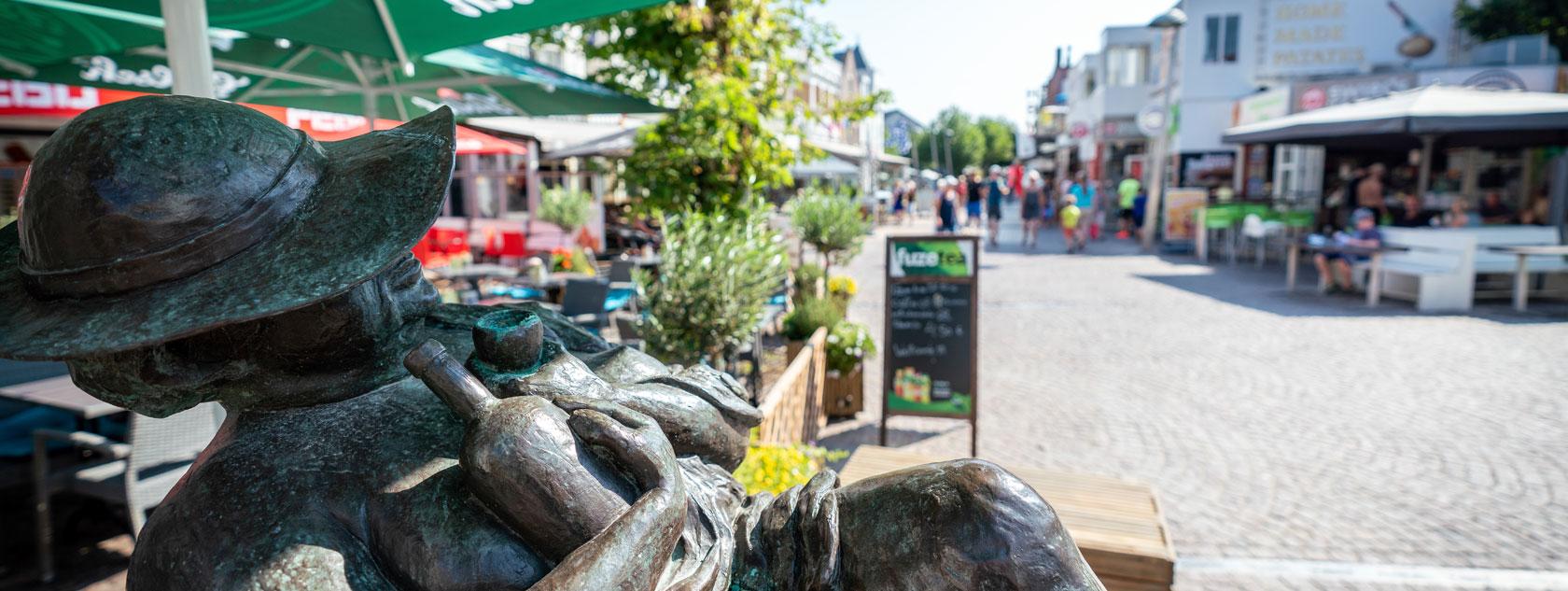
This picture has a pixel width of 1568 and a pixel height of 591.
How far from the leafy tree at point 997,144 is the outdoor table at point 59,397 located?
84.5 metres

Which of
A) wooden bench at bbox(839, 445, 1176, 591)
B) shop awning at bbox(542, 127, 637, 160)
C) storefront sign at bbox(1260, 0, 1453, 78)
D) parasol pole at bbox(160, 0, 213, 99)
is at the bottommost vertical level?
wooden bench at bbox(839, 445, 1176, 591)

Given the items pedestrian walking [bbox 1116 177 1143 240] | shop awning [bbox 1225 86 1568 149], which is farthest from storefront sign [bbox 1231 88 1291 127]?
shop awning [bbox 1225 86 1568 149]

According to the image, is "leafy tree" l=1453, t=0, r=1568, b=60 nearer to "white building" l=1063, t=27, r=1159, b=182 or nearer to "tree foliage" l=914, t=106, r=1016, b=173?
"white building" l=1063, t=27, r=1159, b=182

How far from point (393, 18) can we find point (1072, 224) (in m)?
16.4

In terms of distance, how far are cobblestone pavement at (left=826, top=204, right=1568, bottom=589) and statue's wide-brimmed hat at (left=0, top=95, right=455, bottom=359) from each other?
399 cm

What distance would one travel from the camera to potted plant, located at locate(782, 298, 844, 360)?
6629mm

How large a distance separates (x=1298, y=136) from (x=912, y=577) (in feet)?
48.6

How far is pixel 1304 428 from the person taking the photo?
6168mm

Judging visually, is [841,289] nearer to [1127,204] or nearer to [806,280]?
[806,280]

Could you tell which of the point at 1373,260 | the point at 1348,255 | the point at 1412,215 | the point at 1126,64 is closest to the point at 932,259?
the point at 1373,260

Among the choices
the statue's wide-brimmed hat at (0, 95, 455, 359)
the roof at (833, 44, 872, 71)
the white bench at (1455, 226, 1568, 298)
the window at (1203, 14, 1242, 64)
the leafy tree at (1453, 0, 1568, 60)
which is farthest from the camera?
the roof at (833, 44, 872, 71)

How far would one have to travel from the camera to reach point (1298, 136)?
13.4m

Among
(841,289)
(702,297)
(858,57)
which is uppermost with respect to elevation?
(858,57)

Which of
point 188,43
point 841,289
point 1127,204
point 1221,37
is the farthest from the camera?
point 1127,204
